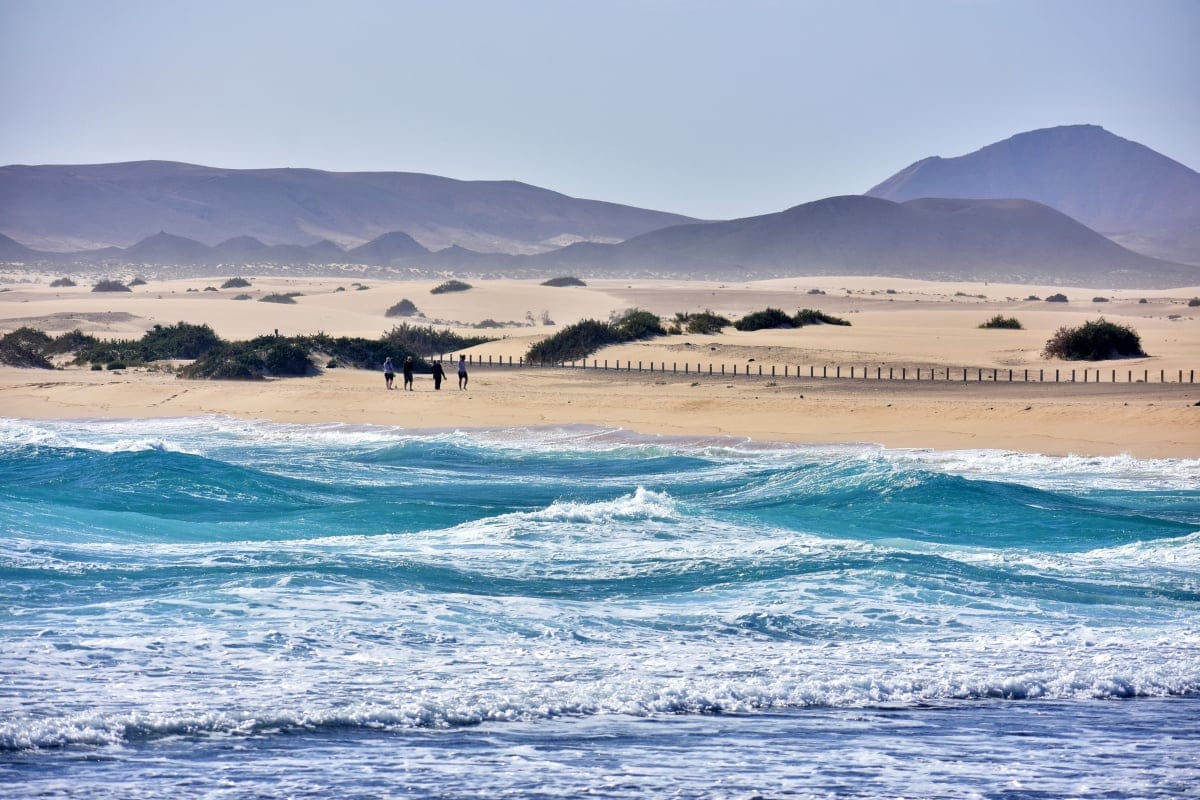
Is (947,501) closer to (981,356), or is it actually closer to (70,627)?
(70,627)

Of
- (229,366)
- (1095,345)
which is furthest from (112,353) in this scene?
(1095,345)

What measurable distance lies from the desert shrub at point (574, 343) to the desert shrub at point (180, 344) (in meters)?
11.2

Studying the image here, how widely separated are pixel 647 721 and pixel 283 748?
232 cm

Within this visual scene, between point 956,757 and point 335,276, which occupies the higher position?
point 335,276

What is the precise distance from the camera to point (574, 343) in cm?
4759

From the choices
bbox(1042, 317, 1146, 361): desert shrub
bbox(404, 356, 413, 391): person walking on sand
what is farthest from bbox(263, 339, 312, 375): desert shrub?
bbox(1042, 317, 1146, 361): desert shrub

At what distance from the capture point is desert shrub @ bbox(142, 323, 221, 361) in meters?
47.4

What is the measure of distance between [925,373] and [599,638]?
29.7 meters

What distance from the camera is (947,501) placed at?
1838cm

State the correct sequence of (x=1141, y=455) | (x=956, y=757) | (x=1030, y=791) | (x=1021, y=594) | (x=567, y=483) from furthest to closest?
1. (x=1141, y=455)
2. (x=567, y=483)
3. (x=1021, y=594)
4. (x=956, y=757)
5. (x=1030, y=791)

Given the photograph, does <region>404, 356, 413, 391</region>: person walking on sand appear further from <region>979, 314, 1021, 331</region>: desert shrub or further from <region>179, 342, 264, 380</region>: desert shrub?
<region>979, 314, 1021, 331</region>: desert shrub

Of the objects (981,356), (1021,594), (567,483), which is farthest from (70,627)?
(981,356)


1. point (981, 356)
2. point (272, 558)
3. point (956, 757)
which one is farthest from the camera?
point (981, 356)

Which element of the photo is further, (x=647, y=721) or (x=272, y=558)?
(x=272, y=558)
